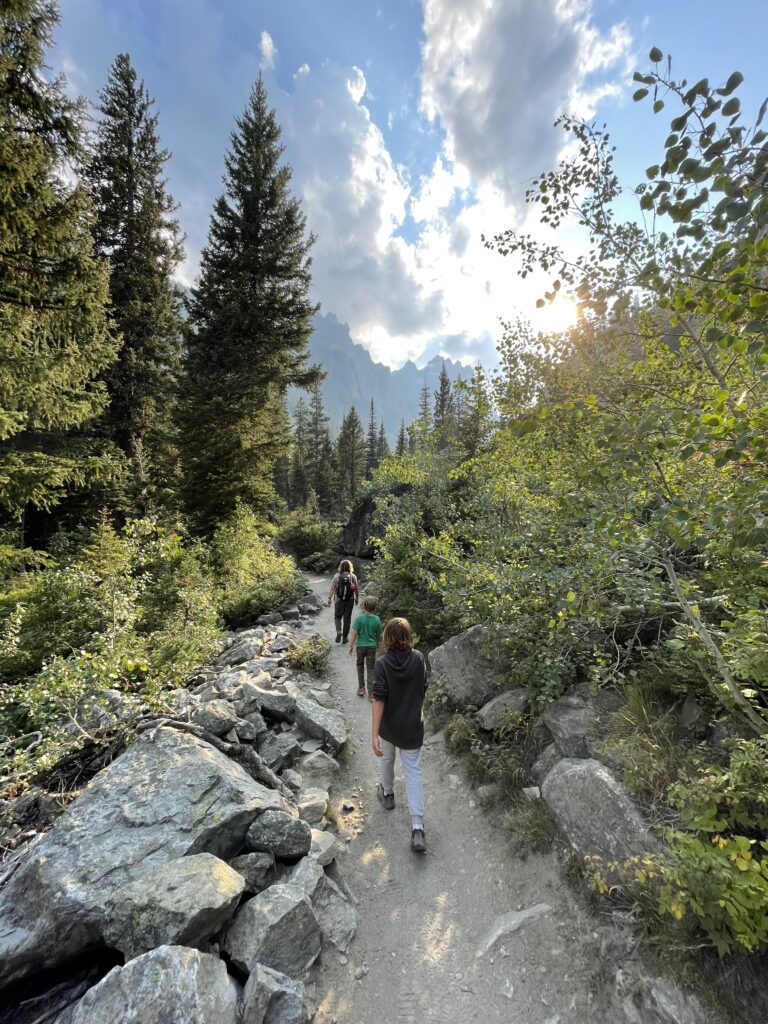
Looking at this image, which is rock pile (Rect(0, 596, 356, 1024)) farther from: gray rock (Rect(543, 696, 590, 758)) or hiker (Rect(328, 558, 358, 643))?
hiker (Rect(328, 558, 358, 643))

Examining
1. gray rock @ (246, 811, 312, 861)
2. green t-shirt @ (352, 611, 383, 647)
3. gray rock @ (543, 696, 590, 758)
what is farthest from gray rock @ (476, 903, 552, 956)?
green t-shirt @ (352, 611, 383, 647)

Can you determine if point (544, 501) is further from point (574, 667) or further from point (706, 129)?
point (706, 129)

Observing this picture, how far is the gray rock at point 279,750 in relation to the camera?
555cm

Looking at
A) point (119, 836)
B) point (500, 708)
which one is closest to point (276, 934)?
point (119, 836)

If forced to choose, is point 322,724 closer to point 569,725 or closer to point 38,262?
point 569,725

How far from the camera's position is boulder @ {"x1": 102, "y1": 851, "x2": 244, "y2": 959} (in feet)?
9.20

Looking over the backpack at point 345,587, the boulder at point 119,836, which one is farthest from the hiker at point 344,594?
the boulder at point 119,836

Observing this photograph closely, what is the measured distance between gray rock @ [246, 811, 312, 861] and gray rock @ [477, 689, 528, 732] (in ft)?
9.27

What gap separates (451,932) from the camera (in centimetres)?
377

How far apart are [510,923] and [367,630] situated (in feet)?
15.0

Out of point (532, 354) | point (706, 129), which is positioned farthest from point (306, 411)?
point (706, 129)

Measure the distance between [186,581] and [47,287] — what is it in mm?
7231

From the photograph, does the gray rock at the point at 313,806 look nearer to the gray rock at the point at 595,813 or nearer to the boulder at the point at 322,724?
the boulder at the point at 322,724

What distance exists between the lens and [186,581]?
11.1 metres
